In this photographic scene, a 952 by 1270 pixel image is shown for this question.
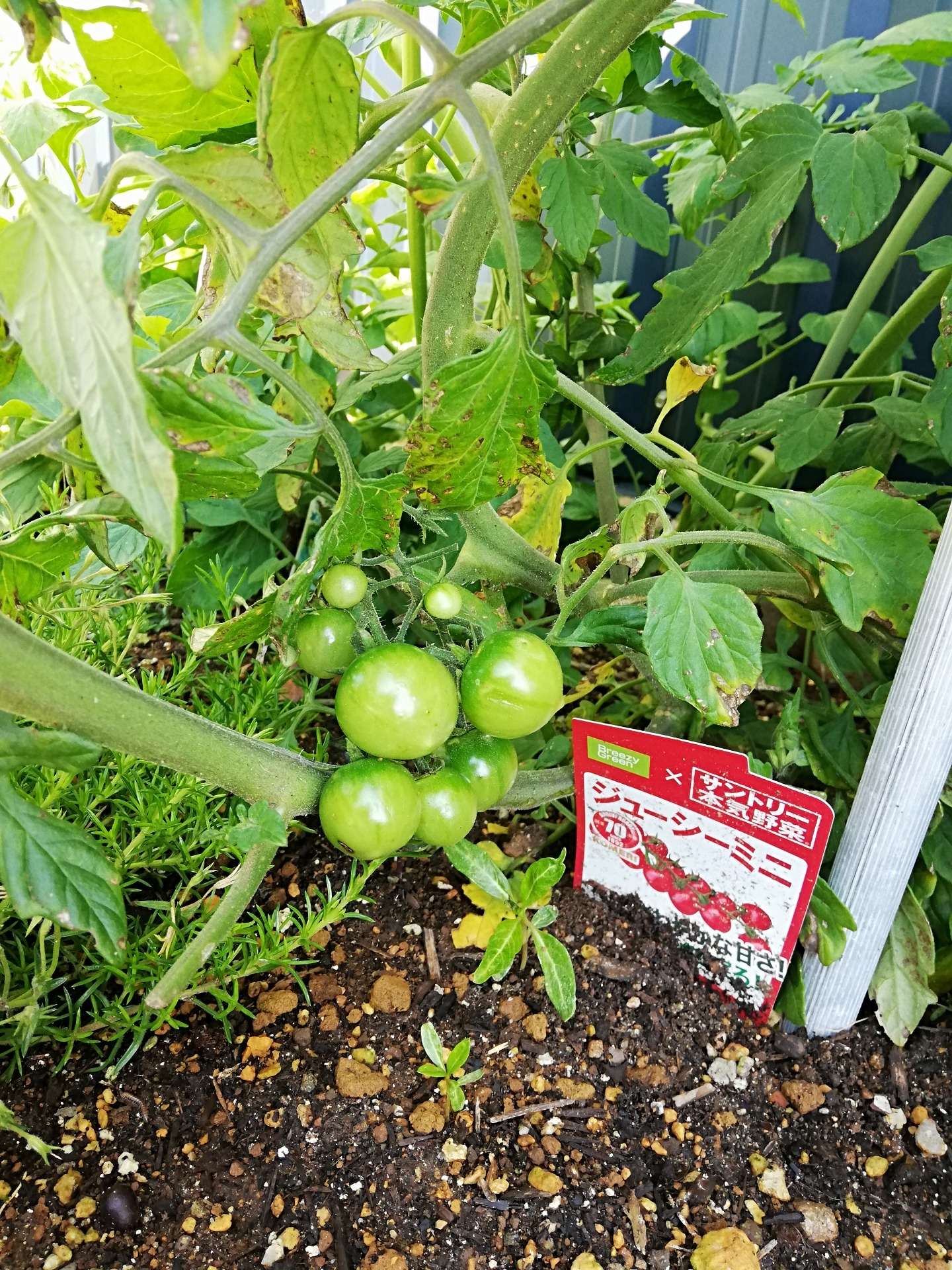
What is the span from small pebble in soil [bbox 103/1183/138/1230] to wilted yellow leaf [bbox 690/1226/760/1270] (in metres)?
0.42

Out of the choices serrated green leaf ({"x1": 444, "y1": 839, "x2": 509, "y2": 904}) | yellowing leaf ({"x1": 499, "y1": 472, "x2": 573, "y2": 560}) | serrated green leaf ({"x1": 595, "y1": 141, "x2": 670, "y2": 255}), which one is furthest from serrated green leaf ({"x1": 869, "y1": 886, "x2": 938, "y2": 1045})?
serrated green leaf ({"x1": 595, "y1": 141, "x2": 670, "y2": 255})

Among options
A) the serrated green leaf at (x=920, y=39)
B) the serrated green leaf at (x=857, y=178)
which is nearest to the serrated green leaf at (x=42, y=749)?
the serrated green leaf at (x=857, y=178)

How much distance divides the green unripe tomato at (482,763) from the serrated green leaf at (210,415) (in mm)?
313

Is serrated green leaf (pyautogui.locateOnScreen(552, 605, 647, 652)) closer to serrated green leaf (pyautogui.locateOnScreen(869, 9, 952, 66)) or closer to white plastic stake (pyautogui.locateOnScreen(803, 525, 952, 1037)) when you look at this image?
white plastic stake (pyautogui.locateOnScreen(803, 525, 952, 1037))

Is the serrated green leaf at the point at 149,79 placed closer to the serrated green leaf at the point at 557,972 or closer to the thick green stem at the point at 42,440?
the thick green stem at the point at 42,440

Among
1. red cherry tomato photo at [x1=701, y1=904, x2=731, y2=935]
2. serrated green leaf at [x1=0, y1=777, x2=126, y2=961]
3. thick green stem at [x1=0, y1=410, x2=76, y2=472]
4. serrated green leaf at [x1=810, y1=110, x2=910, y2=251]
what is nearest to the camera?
thick green stem at [x1=0, y1=410, x2=76, y2=472]

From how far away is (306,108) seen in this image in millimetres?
533

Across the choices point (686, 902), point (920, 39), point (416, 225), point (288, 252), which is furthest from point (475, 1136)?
point (920, 39)

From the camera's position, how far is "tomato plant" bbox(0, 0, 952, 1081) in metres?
0.48

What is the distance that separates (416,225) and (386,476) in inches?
16.4

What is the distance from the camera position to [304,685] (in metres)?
0.96

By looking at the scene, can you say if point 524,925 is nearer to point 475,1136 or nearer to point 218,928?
point 475,1136

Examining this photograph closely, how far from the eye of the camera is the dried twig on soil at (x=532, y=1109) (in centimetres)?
80

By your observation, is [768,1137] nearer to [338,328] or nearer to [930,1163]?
[930,1163]
